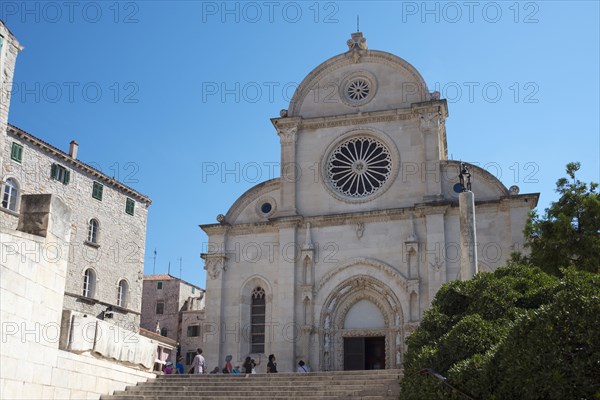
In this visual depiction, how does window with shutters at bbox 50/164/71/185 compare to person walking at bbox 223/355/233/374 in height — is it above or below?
above

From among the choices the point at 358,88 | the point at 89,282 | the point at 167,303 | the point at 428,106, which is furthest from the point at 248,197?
the point at 167,303

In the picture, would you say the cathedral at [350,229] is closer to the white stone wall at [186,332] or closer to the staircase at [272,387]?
the staircase at [272,387]

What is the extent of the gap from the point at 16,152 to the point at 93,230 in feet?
21.7

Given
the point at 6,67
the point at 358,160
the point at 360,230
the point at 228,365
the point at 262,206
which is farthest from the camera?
the point at 262,206

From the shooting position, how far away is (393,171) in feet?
93.7

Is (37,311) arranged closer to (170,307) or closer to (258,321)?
(258,321)

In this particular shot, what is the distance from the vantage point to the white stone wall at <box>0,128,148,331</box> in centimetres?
2978

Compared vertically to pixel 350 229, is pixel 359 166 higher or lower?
higher

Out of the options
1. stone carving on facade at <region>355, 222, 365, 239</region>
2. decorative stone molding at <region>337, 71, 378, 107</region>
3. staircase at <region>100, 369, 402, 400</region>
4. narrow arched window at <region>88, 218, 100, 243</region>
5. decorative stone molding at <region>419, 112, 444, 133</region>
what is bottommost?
staircase at <region>100, 369, 402, 400</region>

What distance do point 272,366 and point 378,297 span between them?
526 centimetres

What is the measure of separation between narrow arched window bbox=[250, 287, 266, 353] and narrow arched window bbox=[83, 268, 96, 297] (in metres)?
9.06

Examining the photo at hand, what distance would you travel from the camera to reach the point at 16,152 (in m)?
29.1

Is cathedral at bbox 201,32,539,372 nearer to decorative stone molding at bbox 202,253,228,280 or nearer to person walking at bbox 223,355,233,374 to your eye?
decorative stone molding at bbox 202,253,228,280

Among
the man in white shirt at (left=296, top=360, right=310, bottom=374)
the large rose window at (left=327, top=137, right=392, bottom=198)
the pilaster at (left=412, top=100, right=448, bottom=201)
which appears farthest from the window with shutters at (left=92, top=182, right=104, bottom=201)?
the pilaster at (left=412, top=100, right=448, bottom=201)
